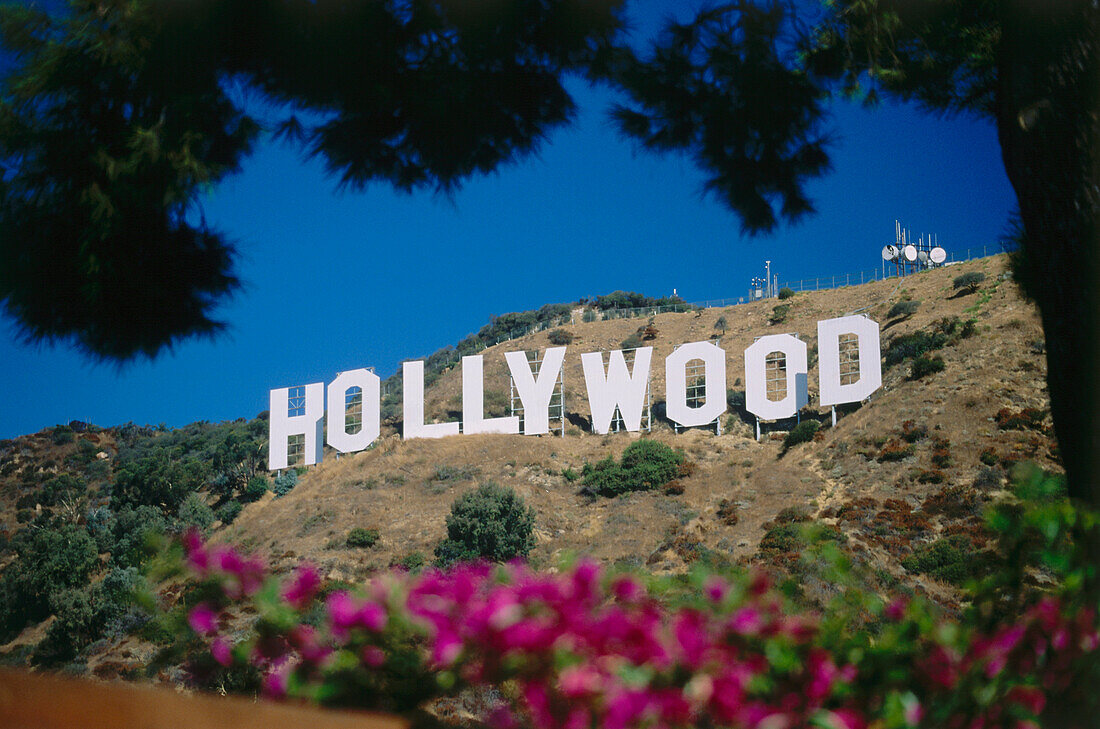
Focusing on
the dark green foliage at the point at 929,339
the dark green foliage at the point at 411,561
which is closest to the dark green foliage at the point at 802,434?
the dark green foliage at the point at 929,339

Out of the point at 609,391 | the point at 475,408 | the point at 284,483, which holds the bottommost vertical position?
the point at 284,483

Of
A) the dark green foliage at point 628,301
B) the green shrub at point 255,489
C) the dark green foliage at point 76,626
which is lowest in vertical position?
the dark green foliage at point 76,626

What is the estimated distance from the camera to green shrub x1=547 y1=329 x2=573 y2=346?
153ft

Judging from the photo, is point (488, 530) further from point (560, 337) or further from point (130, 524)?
point (560, 337)

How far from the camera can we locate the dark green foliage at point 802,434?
27.8 metres

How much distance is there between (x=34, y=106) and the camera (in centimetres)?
440

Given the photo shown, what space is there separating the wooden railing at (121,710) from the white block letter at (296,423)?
27925mm

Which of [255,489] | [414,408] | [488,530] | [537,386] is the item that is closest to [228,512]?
[255,489]

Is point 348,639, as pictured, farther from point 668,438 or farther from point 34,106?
point 668,438

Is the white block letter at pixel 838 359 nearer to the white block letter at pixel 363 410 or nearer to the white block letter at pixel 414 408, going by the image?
the white block letter at pixel 414 408

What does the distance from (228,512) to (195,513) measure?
58.5 inches

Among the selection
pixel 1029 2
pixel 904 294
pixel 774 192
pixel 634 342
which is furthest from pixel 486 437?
pixel 1029 2

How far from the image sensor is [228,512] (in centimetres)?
2991

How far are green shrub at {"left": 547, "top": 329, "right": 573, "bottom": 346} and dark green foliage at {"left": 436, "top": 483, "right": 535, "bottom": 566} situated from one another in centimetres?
2420
